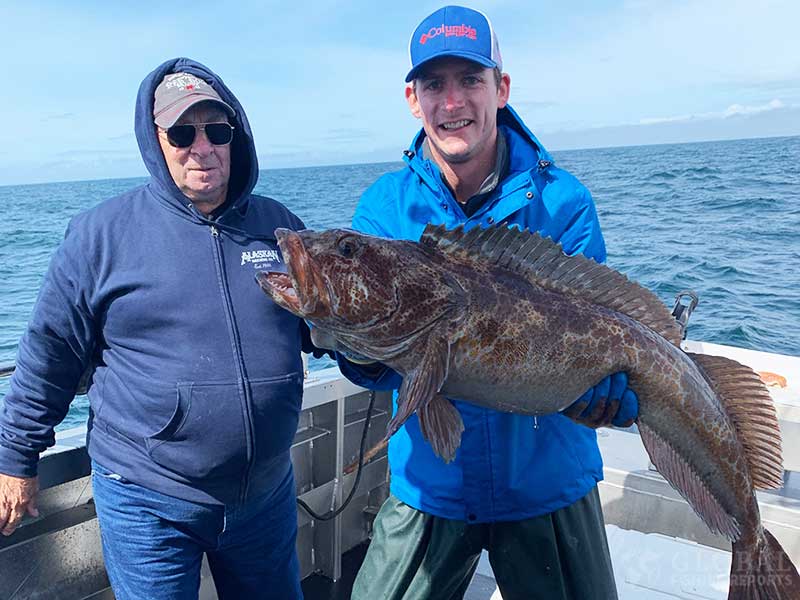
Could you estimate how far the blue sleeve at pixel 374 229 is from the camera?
2942 millimetres

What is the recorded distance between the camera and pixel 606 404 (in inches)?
105

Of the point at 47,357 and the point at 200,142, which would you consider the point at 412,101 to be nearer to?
the point at 200,142

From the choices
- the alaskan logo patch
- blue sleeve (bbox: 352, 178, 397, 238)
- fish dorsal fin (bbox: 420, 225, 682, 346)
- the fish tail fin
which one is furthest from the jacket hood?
the fish tail fin

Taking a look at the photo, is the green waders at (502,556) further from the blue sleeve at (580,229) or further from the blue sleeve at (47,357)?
the blue sleeve at (47,357)

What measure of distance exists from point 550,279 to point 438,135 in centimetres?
82

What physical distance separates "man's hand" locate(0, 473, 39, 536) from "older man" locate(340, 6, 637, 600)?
162 cm

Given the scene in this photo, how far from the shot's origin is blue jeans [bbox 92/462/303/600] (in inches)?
117

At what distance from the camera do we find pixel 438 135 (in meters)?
2.95

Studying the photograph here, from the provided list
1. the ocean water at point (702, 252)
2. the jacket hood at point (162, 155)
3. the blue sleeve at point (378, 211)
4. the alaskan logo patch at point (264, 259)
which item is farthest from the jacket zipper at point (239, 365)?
the ocean water at point (702, 252)

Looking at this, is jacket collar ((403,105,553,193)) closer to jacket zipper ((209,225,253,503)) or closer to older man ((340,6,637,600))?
older man ((340,6,637,600))

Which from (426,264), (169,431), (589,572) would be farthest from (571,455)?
(169,431)

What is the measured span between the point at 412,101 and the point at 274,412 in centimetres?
163

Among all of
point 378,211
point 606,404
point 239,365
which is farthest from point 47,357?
point 606,404

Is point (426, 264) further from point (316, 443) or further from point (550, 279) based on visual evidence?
point (316, 443)
